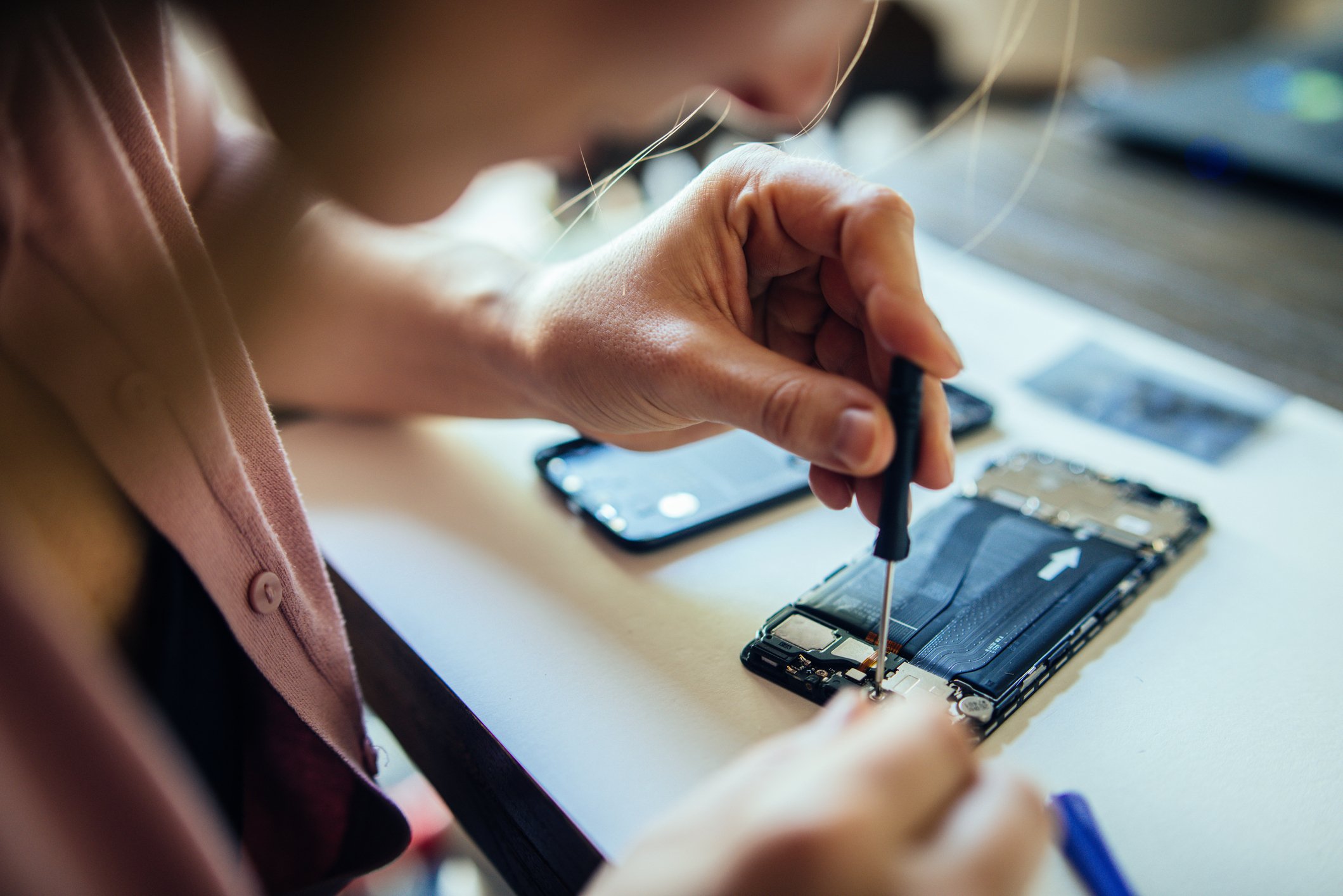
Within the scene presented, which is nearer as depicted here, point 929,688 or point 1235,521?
point 929,688

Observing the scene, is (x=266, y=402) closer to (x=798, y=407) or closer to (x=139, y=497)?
(x=139, y=497)

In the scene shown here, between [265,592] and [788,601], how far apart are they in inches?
12.1

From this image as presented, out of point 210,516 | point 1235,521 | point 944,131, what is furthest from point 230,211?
point 944,131

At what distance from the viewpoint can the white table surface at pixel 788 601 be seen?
449 millimetres

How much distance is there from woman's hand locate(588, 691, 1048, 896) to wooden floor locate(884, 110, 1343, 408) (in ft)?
2.24

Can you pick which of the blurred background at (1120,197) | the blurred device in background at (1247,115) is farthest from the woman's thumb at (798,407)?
the blurred device in background at (1247,115)

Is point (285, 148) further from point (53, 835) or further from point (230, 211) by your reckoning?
point (230, 211)

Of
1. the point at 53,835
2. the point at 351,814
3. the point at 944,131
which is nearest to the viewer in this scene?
the point at 53,835

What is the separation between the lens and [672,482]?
68cm

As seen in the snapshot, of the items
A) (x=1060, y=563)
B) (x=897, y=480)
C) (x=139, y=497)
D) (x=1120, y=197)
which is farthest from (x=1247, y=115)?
(x=139, y=497)

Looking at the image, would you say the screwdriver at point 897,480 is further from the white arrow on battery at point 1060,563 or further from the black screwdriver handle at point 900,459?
the white arrow on battery at point 1060,563

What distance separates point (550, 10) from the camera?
0.37 meters

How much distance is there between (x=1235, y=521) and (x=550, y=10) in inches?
22.9

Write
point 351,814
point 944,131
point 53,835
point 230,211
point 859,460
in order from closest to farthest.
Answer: point 53,835
point 859,460
point 351,814
point 230,211
point 944,131
